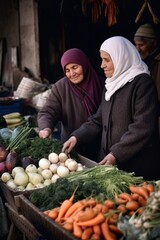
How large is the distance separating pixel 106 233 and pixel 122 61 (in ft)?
5.94

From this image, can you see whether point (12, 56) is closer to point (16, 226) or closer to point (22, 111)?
point (22, 111)

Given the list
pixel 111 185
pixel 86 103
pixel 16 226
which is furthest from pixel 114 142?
pixel 16 226

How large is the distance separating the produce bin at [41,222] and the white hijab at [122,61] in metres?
1.44

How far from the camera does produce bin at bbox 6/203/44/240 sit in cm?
278

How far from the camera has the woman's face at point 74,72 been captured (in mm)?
4246

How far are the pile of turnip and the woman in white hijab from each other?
21cm

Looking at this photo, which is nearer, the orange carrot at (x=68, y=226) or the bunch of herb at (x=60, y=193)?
the orange carrot at (x=68, y=226)

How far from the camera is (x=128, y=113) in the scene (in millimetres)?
3695

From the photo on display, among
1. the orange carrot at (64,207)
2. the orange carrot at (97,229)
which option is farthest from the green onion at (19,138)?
the orange carrot at (97,229)

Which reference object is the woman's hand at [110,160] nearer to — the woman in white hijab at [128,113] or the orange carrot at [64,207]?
the woman in white hijab at [128,113]

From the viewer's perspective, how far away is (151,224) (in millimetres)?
2168

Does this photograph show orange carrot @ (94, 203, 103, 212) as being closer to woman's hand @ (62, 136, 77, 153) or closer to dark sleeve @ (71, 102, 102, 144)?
woman's hand @ (62, 136, 77, 153)

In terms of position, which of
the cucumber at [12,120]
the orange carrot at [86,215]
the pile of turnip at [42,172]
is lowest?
the cucumber at [12,120]

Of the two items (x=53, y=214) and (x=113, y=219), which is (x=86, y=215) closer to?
(x=113, y=219)
